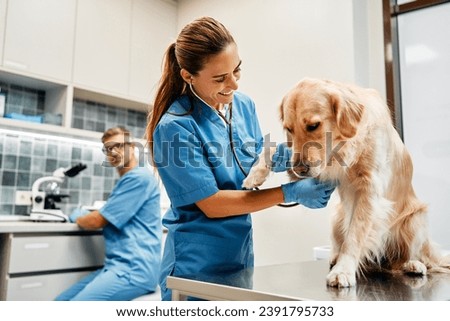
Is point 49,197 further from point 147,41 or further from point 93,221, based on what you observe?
point 147,41

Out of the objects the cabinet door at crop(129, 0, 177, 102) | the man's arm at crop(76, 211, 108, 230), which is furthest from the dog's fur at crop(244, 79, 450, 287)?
the cabinet door at crop(129, 0, 177, 102)

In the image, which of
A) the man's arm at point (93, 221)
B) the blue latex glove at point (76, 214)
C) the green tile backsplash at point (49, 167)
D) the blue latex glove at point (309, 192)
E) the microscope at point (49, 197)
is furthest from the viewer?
the green tile backsplash at point (49, 167)

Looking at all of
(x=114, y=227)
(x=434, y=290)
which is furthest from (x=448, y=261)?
(x=114, y=227)

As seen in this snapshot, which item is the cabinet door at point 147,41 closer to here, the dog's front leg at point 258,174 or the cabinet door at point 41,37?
the cabinet door at point 41,37

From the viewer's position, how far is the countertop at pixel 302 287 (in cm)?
93

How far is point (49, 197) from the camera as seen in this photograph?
3105 mm

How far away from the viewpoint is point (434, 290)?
3.26 feet

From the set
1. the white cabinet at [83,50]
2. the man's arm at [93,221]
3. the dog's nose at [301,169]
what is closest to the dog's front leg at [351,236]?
the dog's nose at [301,169]

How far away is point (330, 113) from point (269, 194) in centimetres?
30

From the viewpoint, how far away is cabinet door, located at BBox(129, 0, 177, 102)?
373 centimetres

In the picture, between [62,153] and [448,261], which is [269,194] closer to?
[448,261]

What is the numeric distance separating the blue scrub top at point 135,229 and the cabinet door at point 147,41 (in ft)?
4.03

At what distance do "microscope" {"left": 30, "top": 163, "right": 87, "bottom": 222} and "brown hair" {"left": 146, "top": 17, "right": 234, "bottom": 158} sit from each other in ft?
5.78

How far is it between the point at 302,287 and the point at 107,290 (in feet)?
5.53
